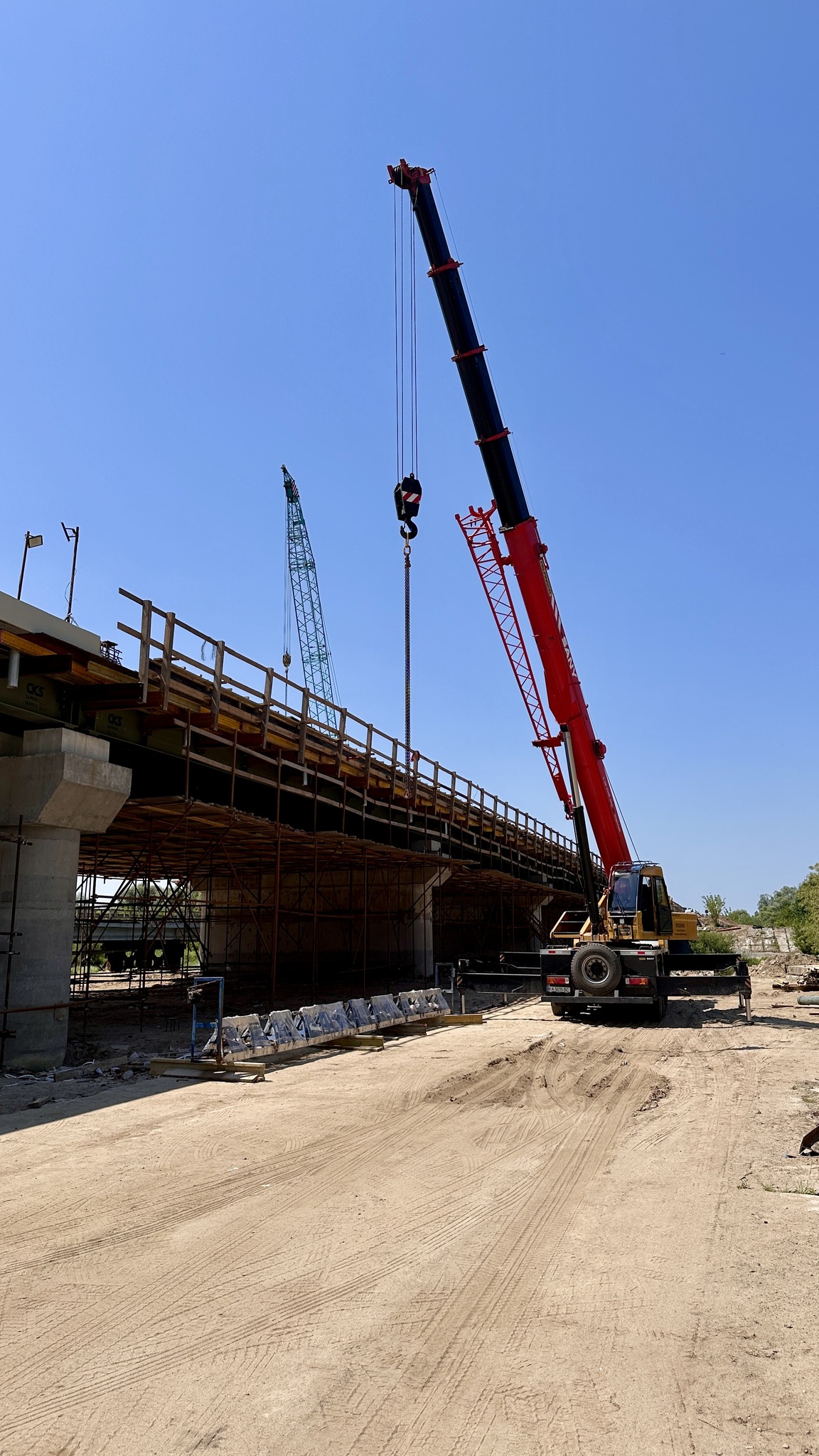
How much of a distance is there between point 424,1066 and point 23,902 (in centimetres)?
666

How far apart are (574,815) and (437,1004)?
228 inches

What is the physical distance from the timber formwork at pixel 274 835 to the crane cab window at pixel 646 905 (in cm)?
679

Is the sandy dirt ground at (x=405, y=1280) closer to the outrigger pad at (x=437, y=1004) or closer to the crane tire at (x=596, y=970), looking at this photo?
the crane tire at (x=596, y=970)

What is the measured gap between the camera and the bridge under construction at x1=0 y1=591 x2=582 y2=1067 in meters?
14.1

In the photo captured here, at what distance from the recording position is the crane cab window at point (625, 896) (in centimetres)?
2198

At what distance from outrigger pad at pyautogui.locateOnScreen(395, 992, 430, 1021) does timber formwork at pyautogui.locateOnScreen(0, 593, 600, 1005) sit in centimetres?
217

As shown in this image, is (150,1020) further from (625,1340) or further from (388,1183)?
(625,1340)

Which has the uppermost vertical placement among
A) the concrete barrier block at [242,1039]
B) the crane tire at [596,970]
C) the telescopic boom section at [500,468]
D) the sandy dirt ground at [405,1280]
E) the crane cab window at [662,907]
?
the telescopic boom section at [500,468]

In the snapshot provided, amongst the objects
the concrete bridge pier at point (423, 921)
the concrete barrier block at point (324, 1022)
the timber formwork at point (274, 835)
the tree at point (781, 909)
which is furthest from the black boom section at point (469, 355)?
the tree at point (781, 909)

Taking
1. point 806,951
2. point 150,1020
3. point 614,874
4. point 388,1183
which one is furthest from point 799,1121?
point 806,951

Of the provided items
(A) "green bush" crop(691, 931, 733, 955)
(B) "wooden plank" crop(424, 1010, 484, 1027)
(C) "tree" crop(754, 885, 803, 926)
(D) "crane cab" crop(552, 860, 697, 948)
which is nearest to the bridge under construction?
(B) "wooden plank" crop(424, 1010, 484, 1027)

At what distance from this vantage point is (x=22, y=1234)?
6.42m

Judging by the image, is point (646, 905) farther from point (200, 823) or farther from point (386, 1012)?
point (200, 823)

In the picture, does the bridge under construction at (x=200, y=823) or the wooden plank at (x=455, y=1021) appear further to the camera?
the wooden plank at (x=455, y=1021)
